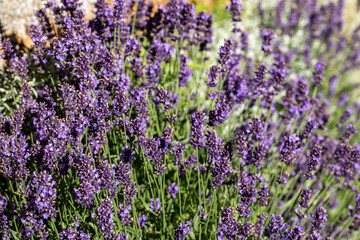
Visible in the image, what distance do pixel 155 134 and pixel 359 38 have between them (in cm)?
640

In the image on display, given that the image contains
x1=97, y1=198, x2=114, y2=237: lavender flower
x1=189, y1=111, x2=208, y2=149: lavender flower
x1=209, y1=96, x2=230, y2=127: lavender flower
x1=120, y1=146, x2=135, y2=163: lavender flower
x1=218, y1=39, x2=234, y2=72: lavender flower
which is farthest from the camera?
x1=218, y1=39, x2=234, y2=72: lavender flower

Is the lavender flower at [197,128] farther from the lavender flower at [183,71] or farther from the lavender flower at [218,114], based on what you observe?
the lavender flower at [183,71]

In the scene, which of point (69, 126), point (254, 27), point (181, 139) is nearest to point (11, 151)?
point (69, 126)

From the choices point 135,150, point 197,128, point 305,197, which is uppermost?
point 197,128

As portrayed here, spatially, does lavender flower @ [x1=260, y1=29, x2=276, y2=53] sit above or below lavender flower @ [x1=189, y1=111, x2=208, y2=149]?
above

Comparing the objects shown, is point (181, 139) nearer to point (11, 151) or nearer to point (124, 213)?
point (124, 213)

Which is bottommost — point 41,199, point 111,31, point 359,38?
point 41,199

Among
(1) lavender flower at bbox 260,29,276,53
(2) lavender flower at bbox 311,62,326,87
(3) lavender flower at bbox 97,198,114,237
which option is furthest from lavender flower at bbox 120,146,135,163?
(2) lavender flower at bbox 311,62,326,87

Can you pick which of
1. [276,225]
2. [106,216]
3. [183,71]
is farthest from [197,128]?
[183,71]

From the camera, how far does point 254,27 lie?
8367mm

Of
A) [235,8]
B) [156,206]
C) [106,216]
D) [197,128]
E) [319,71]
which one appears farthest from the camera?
[319,71]

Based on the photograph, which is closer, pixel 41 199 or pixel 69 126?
pixel 41 199

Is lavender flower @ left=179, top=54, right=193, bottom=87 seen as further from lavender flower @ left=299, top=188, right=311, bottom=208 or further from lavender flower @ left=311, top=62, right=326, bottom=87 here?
lavender flower @ left=299, top=188, right=311, bottom=208

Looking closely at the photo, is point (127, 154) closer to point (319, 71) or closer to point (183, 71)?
point (183, 71)
